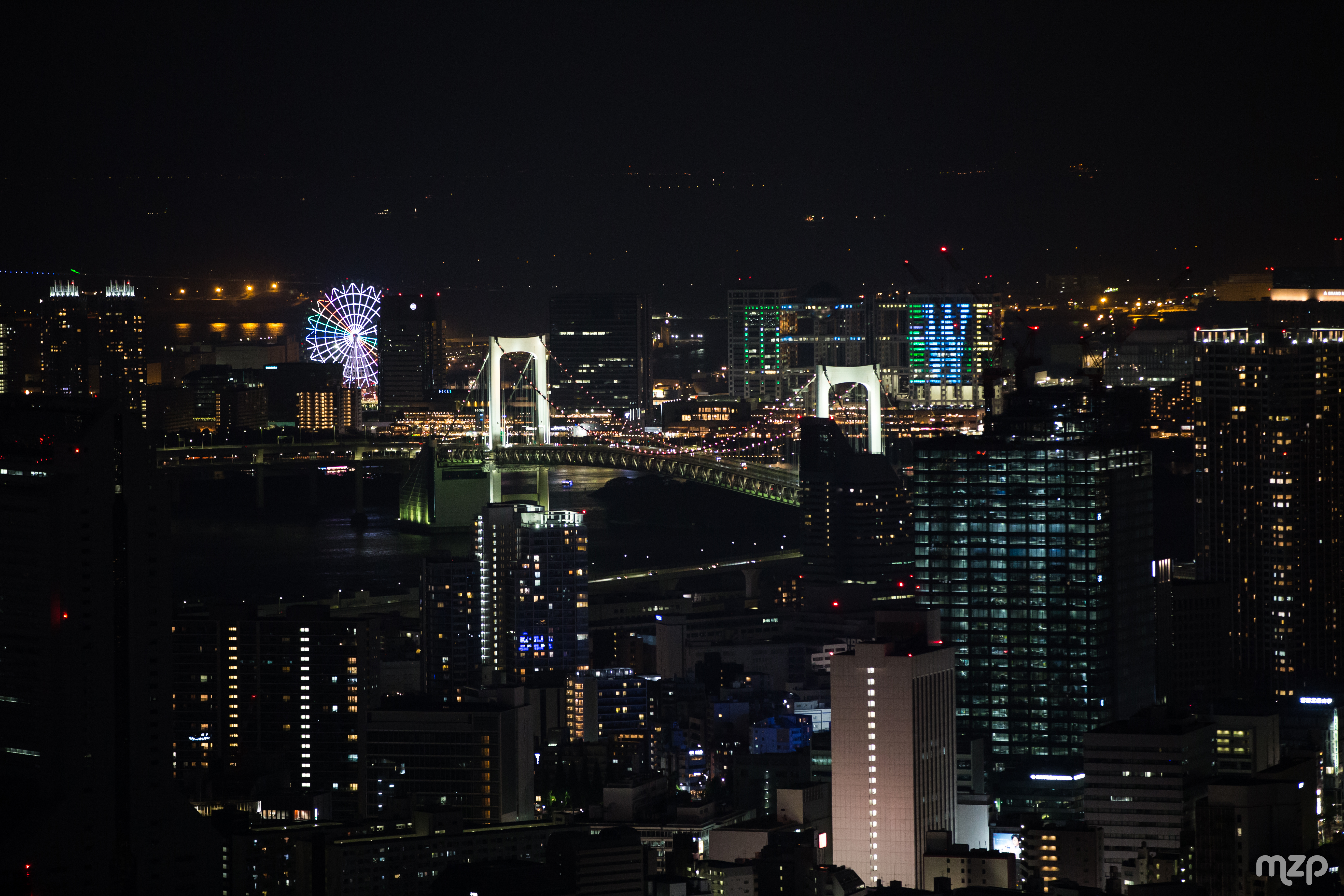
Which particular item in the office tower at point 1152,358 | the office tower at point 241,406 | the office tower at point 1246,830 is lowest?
the office tower at point 1246,830

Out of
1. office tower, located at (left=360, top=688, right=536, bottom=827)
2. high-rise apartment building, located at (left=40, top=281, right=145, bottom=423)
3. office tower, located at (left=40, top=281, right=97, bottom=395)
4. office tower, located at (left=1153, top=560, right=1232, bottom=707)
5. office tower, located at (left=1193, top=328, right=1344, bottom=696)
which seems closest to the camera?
office tower, located at (left=360, top=688, right=536, bottom=827)

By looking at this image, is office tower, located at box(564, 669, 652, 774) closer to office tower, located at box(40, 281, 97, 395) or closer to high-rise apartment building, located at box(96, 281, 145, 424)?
high-rise apartment building, located at box(96, 281, 145, 424)

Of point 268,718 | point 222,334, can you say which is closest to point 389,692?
point 268,718

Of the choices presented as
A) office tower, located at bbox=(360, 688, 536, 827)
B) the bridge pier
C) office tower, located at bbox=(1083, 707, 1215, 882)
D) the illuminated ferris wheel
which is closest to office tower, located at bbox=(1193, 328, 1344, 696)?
office tower, located at bbox=(1083, 707, 1215, 882)

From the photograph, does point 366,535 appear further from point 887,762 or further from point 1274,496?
point 887,762

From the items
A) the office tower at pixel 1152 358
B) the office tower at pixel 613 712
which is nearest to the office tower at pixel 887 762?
the office tower at pixel 613 712

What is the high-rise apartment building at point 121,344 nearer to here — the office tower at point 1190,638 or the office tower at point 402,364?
the office tower at point 1190,638
